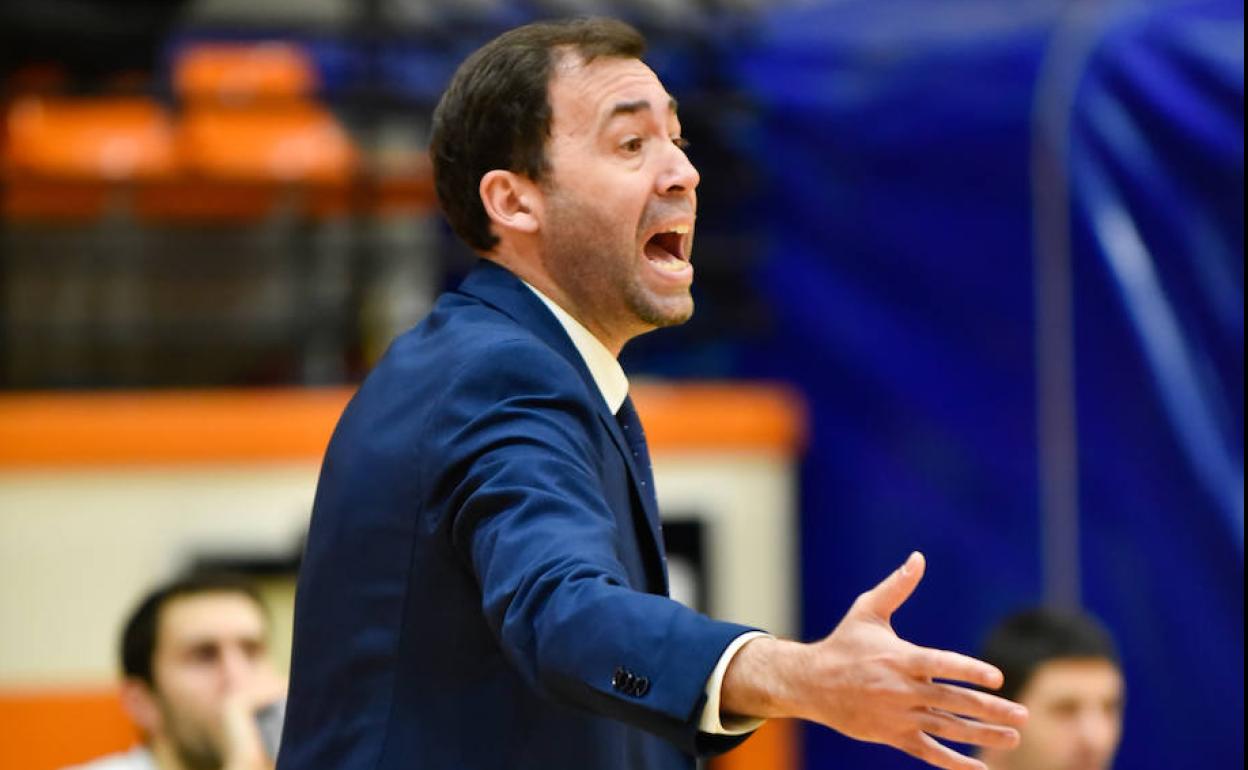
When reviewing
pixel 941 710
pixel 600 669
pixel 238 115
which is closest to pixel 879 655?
pixel 941 710

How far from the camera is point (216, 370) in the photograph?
21.8 ft

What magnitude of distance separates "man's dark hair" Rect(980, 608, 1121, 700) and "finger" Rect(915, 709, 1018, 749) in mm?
2078

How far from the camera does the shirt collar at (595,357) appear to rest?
7.06 ft

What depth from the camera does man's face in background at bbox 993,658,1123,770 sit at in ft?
11.6

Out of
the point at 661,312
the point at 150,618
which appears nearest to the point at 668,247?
the point at 661,312

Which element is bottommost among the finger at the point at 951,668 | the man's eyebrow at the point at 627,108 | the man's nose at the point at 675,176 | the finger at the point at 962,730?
the finger at the point at 962,730

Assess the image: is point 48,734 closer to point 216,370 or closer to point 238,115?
point 216,370

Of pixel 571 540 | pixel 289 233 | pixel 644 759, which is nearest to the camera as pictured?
pixel 571 540

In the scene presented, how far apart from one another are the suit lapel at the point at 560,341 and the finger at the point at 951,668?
58cm

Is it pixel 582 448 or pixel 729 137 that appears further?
pixel 729 137

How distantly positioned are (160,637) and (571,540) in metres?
2.45

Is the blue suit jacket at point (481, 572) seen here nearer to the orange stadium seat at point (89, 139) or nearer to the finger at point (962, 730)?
the finger at point (962, 730)

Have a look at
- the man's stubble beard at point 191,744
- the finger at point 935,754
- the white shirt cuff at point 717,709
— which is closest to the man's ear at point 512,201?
the white shirt cuff at point 717,709

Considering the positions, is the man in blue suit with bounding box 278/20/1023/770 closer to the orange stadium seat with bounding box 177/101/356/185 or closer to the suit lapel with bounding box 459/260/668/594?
the suit lapel with bounding box 459/260/668/594
